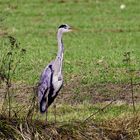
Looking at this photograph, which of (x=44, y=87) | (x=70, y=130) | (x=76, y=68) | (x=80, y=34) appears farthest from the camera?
(x=80, y=34)

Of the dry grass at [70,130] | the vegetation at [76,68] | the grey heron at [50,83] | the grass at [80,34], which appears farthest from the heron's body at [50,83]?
the grass at [80,34]

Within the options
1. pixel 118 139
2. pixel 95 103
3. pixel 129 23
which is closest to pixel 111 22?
pixel 129 23

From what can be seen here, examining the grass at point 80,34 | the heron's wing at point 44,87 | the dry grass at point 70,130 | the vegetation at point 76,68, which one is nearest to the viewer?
the dry grass at point 70,130

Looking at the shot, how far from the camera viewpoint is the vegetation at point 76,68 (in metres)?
10.2

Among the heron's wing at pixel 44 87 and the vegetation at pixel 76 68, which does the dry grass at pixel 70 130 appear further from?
the heron's wing at pixel 44 87

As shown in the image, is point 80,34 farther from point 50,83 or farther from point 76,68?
point 50,83

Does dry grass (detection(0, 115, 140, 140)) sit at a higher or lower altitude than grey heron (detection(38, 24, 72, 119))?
lower

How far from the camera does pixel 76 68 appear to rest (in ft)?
51.6

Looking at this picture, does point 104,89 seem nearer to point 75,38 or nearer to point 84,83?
point 84,83

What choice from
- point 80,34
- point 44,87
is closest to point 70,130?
point 44,87

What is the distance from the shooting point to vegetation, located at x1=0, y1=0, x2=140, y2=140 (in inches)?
400

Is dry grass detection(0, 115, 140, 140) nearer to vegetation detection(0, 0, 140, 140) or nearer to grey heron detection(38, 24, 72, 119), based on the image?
vegetation detection(0, 0, 140, 140)

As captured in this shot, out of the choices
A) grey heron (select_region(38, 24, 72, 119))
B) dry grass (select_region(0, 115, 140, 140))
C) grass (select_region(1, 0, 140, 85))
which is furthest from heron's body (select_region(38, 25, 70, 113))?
grass (select_region(1, 0, 140, 85))

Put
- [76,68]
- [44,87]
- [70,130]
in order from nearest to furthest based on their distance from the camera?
[70,130] → [44,87] → [76,68]
